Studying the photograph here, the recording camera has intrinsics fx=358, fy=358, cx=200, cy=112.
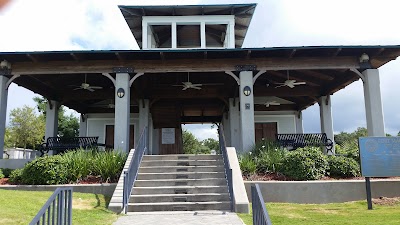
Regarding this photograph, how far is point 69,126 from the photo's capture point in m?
33.5

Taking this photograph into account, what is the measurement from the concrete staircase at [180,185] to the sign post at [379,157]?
11.6 ft

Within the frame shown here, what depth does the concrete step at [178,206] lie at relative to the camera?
8281mm

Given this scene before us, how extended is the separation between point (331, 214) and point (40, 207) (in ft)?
19.8

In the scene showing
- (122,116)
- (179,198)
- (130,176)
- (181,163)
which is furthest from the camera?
(122,116)

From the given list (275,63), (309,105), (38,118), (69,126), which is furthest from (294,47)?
(38,118)

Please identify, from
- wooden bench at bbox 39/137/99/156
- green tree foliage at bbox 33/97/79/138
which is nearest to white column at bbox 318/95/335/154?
wooden bench at bbox 39/137/99/156

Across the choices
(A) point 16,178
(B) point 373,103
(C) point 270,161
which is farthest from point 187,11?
(A) point 16,178

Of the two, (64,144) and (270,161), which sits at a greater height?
(64,144)

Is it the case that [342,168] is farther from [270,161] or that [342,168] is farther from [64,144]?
[64,144]

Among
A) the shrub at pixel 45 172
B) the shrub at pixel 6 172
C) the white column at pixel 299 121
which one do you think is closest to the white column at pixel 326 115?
the white column at pixel 299 121

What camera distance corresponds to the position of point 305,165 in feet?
33.2

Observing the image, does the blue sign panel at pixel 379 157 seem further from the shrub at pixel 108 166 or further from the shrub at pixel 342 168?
the shrub at pixel 108 166

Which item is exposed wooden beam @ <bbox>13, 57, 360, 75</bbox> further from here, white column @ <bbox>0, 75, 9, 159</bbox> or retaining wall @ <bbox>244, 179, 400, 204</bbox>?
retaining wall @ <bbox>244, 179, 400, 204</bbox>

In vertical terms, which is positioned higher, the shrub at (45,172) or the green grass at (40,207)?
the shrub at (45,172)
